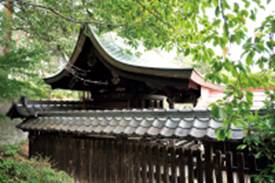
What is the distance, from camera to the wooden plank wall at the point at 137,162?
3350mm

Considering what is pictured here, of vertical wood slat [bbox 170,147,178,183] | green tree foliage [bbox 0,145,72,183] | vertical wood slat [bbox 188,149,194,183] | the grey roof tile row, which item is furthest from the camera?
green tree foliage [bbox 0,145,72,183]

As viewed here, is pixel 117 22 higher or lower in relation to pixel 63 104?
higher

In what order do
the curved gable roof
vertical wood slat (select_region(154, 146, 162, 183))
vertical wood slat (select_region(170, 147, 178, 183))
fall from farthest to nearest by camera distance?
the curved gable roof, vertical wood slat (select_region(154, 146, 162, 183)), vertical wood slat (select_region(170, 147, 178, 183))

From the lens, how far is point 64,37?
989cm

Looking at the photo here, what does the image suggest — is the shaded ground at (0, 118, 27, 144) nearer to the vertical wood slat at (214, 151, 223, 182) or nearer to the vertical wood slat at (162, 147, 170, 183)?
the vertical wood slat at (162, 147, 170, 183)

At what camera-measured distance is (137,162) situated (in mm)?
4270

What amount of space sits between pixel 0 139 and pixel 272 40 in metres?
10.3

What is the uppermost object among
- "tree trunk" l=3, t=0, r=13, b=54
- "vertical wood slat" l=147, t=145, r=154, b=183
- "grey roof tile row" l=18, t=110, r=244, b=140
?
"tree trunk" l=3, t=0, r=13, b=54

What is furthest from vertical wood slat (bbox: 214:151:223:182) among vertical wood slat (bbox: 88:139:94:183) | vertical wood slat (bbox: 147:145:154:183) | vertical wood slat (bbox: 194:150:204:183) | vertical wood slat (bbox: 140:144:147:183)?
vertical wood slat (bbox: 88:139:94:183)

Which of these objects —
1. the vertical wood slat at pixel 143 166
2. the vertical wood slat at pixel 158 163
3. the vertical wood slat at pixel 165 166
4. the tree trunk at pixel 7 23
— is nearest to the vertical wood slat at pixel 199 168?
the vertical wood slat at pixel 165 166

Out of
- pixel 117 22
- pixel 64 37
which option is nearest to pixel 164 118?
pixel 117 22

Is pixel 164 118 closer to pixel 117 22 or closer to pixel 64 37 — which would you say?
pixel 117 22

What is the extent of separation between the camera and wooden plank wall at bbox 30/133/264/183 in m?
3.35

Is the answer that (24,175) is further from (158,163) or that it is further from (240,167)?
(240,167)
